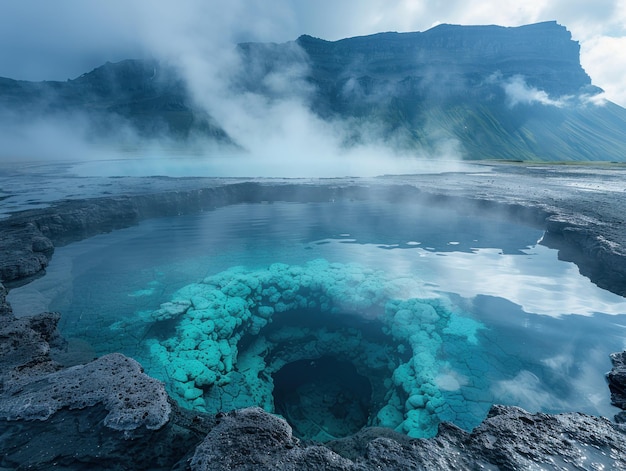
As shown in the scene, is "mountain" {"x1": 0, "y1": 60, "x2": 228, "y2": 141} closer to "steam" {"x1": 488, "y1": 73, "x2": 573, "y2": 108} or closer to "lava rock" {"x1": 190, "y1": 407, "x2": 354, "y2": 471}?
"lava rock" {"x1": 190, "y1": 407, "x2": 354, "y2": 471}

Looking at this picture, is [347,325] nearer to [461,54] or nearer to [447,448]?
[447,448]

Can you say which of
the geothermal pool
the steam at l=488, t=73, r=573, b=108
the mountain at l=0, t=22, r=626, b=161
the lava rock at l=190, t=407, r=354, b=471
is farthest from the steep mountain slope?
the lava rock at l=190, t=407, r=354, b=471

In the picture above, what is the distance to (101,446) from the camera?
9.39 feet

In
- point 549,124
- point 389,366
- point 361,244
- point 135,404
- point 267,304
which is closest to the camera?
point 135,404

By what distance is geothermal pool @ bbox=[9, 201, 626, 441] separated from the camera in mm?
5547

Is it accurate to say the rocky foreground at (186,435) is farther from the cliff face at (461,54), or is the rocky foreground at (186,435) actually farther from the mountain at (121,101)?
the cliff face at (461,54)

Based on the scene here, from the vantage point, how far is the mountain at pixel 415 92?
111 metres

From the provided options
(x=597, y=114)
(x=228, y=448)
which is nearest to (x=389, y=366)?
(x=228, y=448)

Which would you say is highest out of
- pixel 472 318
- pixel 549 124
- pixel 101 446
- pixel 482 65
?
pixel 482 65

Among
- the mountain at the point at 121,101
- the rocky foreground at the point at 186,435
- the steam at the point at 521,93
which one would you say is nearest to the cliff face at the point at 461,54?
the steam at the point at 521,93

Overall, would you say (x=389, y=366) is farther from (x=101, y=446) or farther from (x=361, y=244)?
(x=361, y=244)

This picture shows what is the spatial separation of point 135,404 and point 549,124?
171 meters

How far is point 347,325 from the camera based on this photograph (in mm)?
7816

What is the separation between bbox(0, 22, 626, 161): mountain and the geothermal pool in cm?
8860
